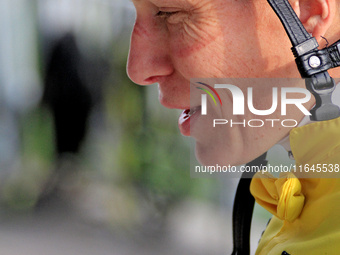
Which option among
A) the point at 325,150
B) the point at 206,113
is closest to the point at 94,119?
the point at 206,113

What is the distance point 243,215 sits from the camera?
2.13ft

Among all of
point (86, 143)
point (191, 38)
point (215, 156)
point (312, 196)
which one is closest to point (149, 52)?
point (191, 38)

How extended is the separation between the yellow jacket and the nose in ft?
0.72

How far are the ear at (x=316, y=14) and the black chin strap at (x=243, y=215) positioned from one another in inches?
13.3

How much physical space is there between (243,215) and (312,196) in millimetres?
259

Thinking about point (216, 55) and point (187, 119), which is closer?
point (216, 55)

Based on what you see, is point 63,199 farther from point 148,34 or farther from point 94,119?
point 148,34

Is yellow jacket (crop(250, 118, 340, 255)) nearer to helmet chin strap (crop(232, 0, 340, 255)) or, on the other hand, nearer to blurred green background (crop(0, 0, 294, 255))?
helmet chin strap (crop(232, 0, 340, 255))

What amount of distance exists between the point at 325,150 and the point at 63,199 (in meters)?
2.51

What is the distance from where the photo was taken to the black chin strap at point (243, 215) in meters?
0.64

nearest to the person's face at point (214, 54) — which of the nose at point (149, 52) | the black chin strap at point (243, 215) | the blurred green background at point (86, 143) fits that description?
the nose at point (149, 52)

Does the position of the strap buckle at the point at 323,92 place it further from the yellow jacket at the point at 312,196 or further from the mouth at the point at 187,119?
the mouth at the point at 187,119

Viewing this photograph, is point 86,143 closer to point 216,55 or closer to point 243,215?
point 243,215

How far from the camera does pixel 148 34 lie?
0.47 meters
